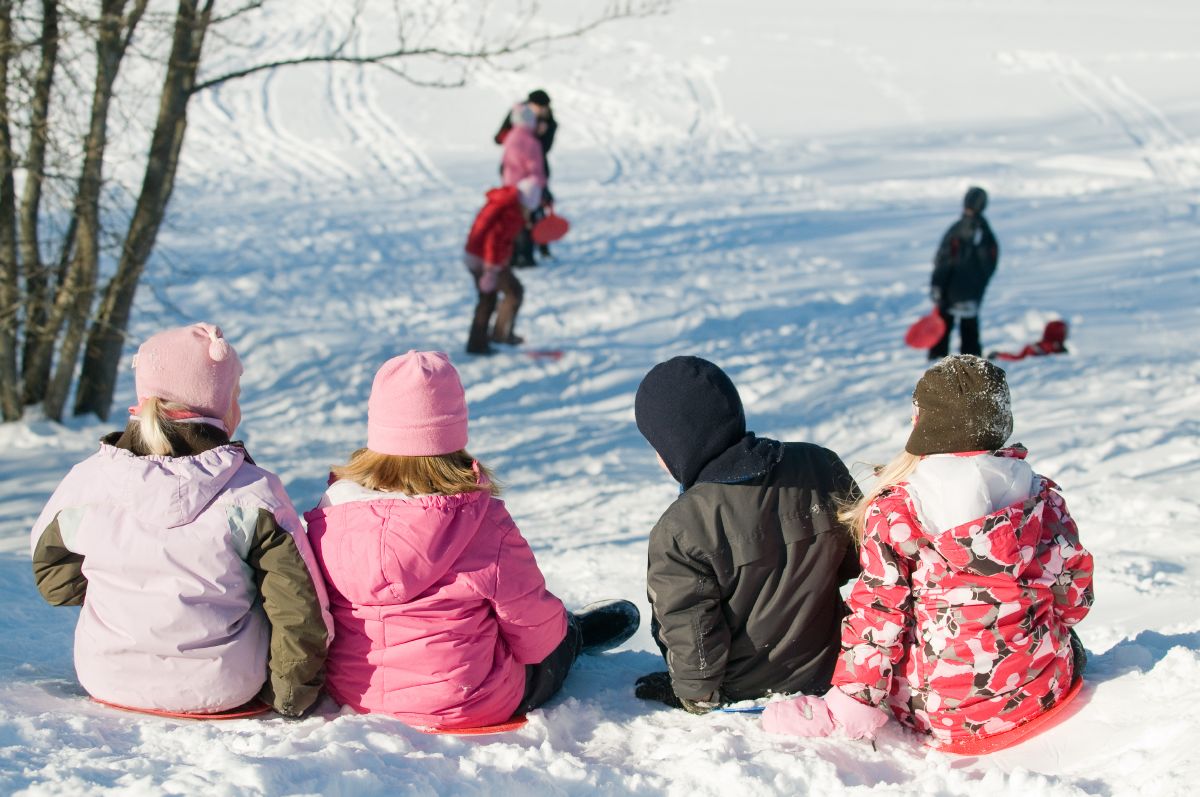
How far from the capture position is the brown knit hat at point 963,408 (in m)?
3.04

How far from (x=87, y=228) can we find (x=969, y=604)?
627cm

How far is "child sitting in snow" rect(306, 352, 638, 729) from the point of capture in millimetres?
3172

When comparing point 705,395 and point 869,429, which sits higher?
point 705,395

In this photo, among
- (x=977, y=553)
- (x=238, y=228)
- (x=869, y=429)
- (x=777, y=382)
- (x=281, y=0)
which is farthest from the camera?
(x=281, y=0)

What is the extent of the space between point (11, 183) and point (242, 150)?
27.1ft

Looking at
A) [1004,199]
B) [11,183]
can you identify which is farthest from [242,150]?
[1004,199]

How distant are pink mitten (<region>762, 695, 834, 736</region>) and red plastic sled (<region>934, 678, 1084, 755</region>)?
1.02ft

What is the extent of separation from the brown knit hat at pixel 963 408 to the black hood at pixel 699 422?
43cm

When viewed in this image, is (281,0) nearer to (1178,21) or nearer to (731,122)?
(731,122)

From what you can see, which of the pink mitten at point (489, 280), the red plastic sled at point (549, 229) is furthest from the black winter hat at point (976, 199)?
the red plastic sled at point (549, 229)

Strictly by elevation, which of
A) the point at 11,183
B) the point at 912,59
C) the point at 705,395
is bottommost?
the point at 705,395

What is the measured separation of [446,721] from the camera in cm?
331

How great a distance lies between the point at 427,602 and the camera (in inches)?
127

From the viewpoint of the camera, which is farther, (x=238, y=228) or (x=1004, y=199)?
(x=1004, y=199)
